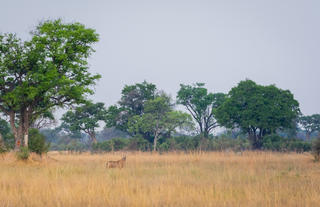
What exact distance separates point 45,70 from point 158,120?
109ft

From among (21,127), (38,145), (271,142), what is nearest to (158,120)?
(271,142)

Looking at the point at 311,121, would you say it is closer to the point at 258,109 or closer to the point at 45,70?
the point at 258,109

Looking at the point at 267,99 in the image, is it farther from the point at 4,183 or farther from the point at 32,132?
the point at 4,183

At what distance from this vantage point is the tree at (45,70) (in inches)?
813

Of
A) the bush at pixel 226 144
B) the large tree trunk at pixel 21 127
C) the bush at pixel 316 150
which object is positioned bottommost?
the bush at pixel 226 144

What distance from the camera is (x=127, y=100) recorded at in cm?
5869

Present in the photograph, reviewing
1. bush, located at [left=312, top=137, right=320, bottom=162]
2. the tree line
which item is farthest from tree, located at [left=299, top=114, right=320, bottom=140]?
bush, located at [left=312, top=137, right=320, bottom=162]

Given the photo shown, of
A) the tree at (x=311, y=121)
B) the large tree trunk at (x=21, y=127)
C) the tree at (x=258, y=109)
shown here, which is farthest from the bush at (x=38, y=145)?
the tree at (x=311, y=121)

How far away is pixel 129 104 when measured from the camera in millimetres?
58500

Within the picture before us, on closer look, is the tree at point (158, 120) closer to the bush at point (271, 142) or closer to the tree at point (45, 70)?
the bush at point (271, 142)

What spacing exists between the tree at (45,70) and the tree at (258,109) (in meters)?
26.3

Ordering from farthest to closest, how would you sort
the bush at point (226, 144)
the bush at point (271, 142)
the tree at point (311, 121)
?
the tree at point (311, 121) → the bush at point (271, 142) → the bush at point (226, 144)

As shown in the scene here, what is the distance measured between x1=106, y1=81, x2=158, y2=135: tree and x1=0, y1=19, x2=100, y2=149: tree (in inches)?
1317

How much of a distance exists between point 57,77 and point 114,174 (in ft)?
39.2
